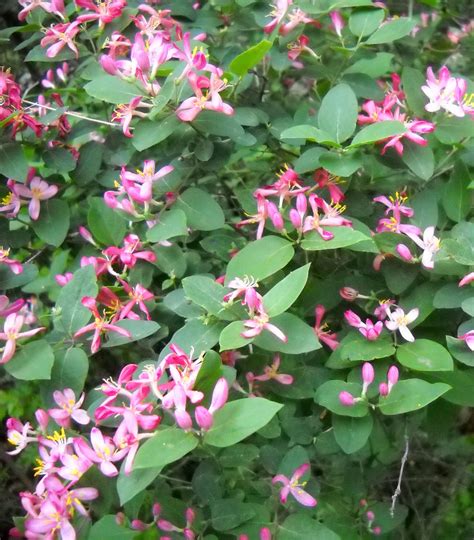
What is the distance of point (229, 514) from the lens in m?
1.26

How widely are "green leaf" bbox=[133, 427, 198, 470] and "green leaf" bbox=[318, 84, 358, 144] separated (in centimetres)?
→ 65

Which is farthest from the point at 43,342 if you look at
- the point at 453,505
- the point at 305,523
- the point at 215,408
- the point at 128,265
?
the point at 453,505

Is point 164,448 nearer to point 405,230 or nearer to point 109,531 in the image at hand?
point 109,531

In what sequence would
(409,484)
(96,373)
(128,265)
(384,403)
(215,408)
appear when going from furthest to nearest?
(409,484) → (96,373) → (128,265) → (384,403) → (215,408)

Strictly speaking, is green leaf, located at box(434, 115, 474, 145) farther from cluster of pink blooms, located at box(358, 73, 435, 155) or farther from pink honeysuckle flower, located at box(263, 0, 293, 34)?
pink honeysuckle flower, located at box(263, 0, 293, 34)

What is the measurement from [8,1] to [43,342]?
121cm

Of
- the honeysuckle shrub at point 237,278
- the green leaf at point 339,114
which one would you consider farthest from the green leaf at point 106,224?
the green leaf at point 339,114

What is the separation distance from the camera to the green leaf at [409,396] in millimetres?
1164

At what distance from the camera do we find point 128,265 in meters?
1.44

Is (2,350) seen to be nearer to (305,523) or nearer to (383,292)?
(305,523)

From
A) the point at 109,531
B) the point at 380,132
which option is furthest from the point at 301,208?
the point at 109,531

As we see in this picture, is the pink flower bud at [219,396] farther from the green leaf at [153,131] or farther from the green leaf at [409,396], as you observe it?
the green leaf at [153,131]

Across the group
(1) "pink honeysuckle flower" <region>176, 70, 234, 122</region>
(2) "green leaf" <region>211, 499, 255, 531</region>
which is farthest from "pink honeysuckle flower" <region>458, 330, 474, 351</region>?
(1) "pink honeysuckle flower" <region>176, 70, 234, 122</region>

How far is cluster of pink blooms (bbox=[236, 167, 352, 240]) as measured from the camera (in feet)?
4.28
